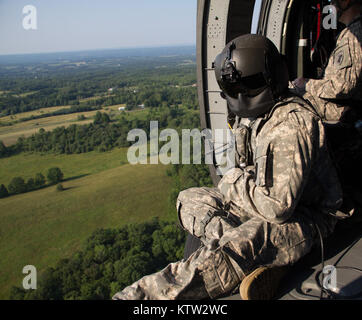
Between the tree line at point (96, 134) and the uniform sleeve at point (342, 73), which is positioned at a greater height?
the uniform sleeve at point (342, 73)

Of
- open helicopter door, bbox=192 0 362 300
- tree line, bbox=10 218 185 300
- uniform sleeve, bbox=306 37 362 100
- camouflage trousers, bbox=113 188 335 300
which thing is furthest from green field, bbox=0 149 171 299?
uniform sleeve, bbox=306 37 362 100

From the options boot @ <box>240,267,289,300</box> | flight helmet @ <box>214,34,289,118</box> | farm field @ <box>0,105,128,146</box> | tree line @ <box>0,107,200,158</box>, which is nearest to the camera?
boot @ <box>240,267,289,300</box>

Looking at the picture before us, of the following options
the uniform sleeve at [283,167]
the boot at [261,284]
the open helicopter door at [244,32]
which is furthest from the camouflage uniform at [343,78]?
the boot at [261,284]

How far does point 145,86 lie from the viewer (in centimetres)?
4309

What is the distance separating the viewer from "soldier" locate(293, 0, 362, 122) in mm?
3389

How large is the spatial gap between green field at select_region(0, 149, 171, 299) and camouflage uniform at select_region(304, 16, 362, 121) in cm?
1374

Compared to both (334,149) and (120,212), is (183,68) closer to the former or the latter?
(120,212)

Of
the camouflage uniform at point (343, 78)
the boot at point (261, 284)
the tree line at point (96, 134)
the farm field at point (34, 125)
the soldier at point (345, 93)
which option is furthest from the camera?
the tree line at point (96, 134)

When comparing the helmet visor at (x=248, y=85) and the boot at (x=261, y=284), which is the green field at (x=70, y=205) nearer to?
the boot at (x=261, y=284)

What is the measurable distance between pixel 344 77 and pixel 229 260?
247 centimetres

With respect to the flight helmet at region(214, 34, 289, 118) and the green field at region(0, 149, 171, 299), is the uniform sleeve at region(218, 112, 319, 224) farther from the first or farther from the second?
the green field at region(0, 149, 171, 299)

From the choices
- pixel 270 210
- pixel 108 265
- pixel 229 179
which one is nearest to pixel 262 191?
pixel 270 210

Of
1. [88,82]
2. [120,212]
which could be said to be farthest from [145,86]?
[120,212]

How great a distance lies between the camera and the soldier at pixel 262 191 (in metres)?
1.98
